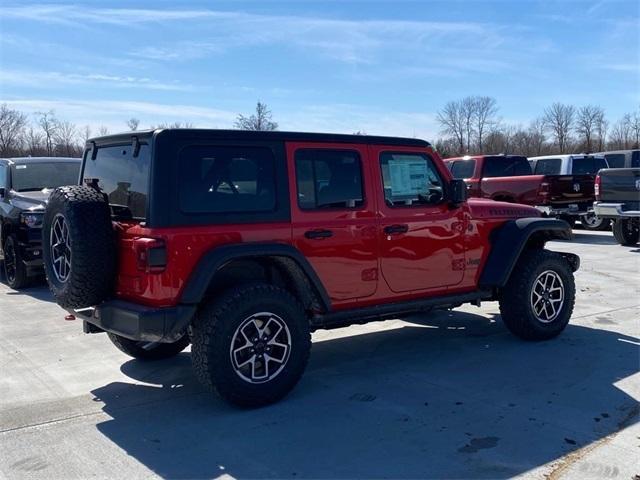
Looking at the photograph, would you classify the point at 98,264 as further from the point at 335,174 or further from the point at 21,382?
the point at 335,174

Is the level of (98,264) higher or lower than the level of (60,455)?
higher

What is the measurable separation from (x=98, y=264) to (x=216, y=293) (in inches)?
32.2

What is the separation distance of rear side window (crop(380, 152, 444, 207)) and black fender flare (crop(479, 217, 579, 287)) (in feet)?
2.55

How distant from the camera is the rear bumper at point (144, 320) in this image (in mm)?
4172

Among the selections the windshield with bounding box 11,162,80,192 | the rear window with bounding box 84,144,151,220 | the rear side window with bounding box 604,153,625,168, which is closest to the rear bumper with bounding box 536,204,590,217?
the rear side window with bounding box 604,153,625,168

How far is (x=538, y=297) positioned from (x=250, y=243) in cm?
309

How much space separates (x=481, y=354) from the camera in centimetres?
581

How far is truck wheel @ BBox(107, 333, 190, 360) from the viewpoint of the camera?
5568 millimetres

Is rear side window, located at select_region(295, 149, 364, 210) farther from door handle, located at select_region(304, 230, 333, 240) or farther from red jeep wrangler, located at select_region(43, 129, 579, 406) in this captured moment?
door handle, located at select_region(304, 230, 333, 240)

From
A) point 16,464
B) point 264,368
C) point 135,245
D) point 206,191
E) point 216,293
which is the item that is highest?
point 206,191

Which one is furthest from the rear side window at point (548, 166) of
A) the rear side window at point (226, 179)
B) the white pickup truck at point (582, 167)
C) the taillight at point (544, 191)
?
the rear side window at point (226, 179)

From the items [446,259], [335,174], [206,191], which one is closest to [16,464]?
[206,191]

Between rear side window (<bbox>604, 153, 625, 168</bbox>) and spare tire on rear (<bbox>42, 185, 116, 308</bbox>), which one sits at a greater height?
rear side window (<bbox>604, 153, 625, 168</bbox>)

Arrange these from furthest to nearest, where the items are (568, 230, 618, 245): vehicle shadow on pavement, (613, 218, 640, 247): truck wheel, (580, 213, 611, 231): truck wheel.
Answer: (580, 213, 611, 231): truck wheel → (568, 230, 618, 245): vehicle shadow on pavement → (613, 218, 640, 247): truck wheel
